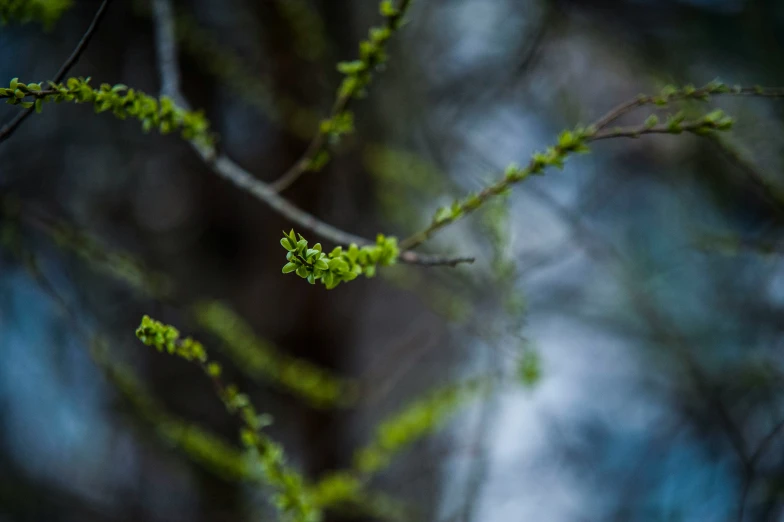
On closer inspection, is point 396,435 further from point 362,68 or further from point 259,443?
point 362,68

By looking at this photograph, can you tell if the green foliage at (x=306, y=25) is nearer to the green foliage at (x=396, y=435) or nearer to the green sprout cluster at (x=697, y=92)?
the green foliage at (x=396, y=435)

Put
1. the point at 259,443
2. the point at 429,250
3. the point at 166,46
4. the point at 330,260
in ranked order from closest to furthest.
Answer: the point at 330,260 < the point at 259,443 < the point at 166,46 < the point at 429,250

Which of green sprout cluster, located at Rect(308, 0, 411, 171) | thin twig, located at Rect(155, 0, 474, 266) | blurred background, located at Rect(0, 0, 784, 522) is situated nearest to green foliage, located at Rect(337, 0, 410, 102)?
green sprout cluster, located at Rect(308, 0, 411, 171)

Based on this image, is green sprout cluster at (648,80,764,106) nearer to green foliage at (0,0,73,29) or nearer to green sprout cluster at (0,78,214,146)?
green sprout cluster at (0,78,214,146)

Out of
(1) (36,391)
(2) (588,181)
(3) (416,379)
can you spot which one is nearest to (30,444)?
(1) (36,391)

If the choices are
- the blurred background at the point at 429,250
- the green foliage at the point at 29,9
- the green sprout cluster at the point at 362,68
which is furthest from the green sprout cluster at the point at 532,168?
the blurred background at the point at 429,250

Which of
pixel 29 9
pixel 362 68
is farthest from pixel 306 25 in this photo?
pixel 362 68
